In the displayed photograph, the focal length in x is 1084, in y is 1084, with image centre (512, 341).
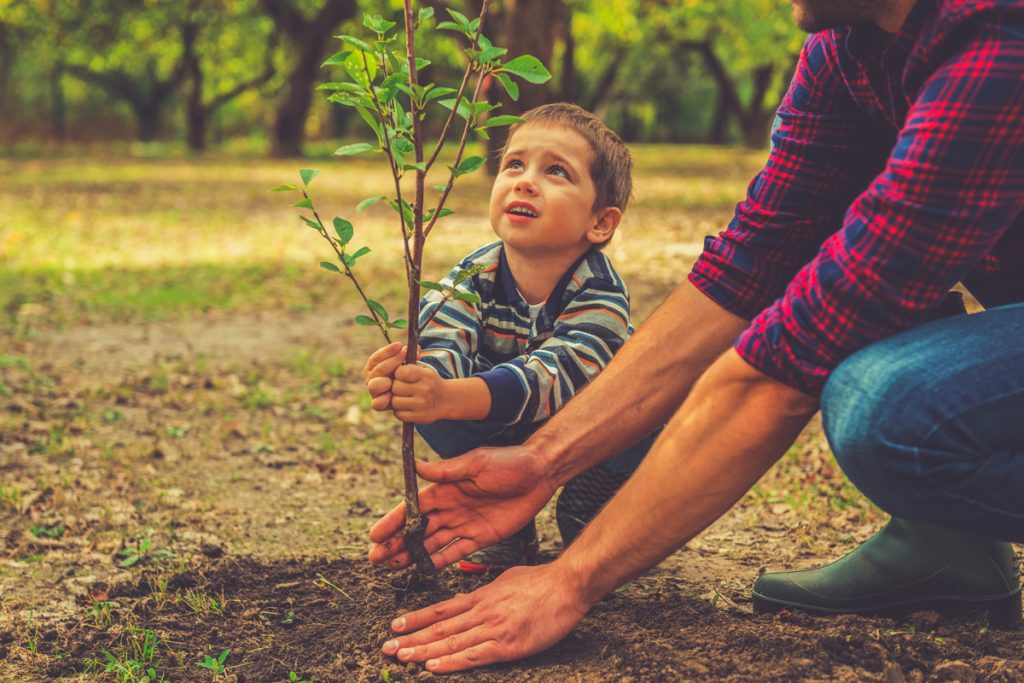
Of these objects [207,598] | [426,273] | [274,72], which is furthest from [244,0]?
[207,598]

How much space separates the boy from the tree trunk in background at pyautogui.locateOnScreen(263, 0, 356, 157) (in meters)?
21.0

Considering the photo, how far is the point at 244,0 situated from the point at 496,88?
12207 mm

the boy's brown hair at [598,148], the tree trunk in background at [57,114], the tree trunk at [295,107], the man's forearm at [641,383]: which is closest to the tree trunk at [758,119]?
the tree trunk at [295,107]

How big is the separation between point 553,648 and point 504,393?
566mm

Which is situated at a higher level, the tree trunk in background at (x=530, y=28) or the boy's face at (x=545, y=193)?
the tree trunk in background at (x=530, y=28)

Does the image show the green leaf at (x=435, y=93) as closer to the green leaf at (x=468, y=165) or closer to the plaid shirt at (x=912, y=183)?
the green leaf at (x=468, y=165)

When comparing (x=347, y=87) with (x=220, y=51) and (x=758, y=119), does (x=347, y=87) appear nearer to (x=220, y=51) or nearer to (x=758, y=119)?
(x=220, y=51)

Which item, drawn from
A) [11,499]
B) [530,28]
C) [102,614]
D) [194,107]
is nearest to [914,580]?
[102,614]

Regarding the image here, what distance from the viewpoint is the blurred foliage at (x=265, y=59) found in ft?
78.9

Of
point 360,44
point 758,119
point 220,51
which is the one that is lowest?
point 758,119

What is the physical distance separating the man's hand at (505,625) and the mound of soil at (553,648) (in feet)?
0.13

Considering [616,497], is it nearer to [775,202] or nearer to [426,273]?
[775,202]

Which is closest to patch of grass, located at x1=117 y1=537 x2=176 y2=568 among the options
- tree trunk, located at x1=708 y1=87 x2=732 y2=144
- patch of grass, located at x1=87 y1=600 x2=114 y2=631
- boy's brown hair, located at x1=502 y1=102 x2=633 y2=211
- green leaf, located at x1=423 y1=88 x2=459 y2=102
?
patch of grass, located at x1=87 y1=600 x2=114 y2=631

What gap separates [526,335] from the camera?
272 cm
